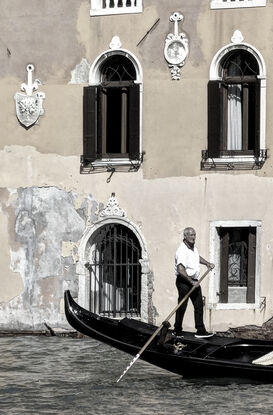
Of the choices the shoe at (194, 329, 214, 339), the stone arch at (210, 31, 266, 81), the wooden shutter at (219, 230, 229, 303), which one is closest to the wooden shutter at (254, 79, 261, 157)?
the stone arch at (210, 31, 266, 81)

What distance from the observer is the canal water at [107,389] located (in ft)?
44.3

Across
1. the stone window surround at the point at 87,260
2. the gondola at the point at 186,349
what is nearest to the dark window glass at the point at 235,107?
the stone window surround at the point at 87,260

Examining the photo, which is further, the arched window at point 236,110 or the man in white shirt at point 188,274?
the arched window at point 236,110

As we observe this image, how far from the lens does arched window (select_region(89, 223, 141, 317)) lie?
20.3 metres

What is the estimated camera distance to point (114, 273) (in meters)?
20.4

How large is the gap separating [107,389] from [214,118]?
594cm

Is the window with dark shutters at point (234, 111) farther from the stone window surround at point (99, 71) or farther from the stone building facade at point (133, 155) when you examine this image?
the stone window surround at point (99, 71)

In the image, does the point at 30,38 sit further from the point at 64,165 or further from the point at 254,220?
the point at 254,220

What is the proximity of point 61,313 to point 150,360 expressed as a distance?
5.12m

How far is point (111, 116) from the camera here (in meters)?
20.3

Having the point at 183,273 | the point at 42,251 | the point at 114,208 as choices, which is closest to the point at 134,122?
the point at 114,208

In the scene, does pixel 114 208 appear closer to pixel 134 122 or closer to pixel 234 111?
pixel 134 122

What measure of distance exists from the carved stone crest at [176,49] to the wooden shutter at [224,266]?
8.67 ft

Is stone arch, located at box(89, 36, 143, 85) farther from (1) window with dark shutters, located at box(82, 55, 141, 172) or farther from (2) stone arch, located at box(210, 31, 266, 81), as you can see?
(2) stone arch, located at box(210, 31, 266, 81)
